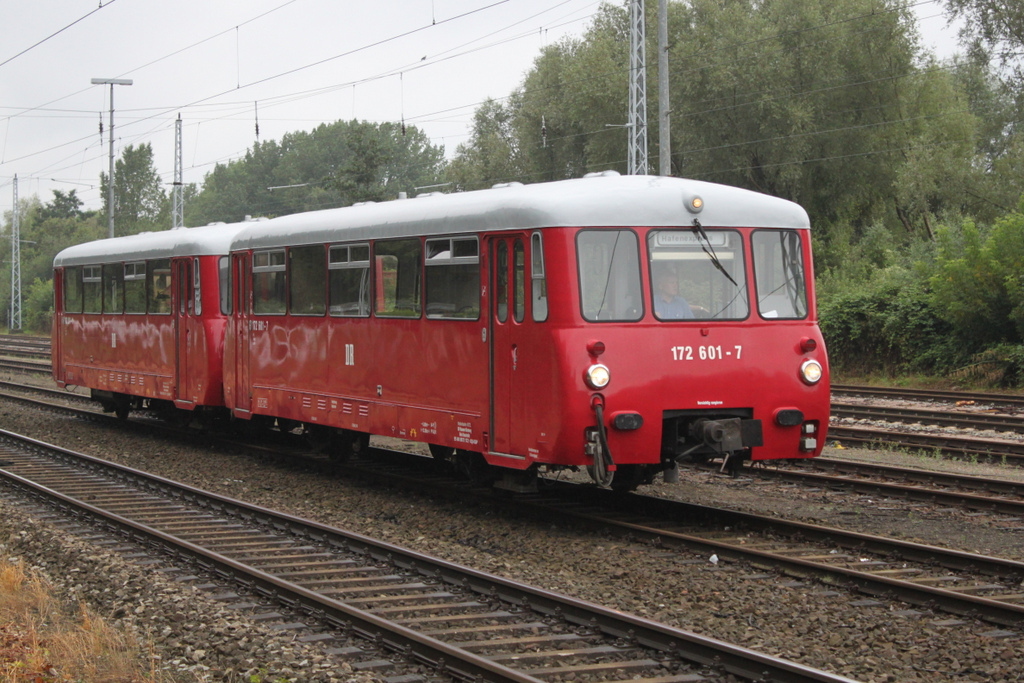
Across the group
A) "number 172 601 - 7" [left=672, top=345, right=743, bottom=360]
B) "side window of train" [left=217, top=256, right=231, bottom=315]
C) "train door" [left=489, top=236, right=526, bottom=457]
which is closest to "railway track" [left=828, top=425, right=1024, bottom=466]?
"number 172 601 - 7" [left=672, top=345, right=743, bottom=360]

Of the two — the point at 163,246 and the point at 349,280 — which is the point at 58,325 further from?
the point at 349,280

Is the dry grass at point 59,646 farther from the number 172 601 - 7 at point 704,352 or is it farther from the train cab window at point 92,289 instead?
the train cab window at point 92,289

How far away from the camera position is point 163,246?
1847 cm

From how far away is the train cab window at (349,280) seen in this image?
1300 centimetres

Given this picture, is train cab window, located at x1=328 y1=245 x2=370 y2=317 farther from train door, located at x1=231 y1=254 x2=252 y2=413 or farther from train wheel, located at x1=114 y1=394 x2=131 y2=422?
train wheel, located at x1=114 y1=394 x2=131 y2=422

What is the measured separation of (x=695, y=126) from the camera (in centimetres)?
4078

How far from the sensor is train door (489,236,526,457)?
10.3 metres

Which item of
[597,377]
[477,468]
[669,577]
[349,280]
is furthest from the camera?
[349,280]

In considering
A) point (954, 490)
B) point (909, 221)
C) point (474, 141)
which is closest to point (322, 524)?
point (954, 490)

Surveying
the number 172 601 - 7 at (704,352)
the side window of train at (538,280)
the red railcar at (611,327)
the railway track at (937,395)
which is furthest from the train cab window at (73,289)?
the number 172 601 - 7 at (704,352)

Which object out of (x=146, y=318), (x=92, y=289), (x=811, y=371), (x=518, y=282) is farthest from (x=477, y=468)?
(x=92, y=289)

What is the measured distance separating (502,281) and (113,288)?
1183 cm

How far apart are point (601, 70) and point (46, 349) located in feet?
76.7

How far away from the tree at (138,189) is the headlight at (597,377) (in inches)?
3721
